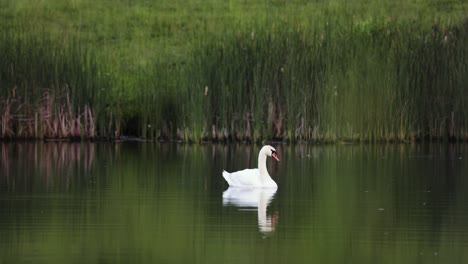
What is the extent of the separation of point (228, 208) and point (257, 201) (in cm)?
115

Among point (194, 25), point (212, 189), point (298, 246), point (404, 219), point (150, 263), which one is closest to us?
point (150, 263)

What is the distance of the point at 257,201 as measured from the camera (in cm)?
1612

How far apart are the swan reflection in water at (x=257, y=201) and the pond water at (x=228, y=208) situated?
20mm

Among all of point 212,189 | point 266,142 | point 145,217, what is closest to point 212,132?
point 266,142

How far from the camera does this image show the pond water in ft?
37.8

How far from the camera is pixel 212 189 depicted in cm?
1745

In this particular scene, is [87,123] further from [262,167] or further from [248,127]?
[262,167]

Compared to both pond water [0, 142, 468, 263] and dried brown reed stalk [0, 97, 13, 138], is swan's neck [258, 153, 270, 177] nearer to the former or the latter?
pond water [0, 142, 468, 263]

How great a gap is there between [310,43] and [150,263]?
16.8 m

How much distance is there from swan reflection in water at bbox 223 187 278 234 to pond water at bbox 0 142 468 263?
0.02 m

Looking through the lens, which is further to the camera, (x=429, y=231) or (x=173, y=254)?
(x=429, y=231)

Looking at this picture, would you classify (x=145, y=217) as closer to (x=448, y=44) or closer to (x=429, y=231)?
(x=429, y=231)

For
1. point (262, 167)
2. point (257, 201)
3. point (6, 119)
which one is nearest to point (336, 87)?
point (6, 119)

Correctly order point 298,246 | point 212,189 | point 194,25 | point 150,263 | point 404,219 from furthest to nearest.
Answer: point 194,25 → point 212,189 → point 404,219 → point 298,246 → point 150,263
